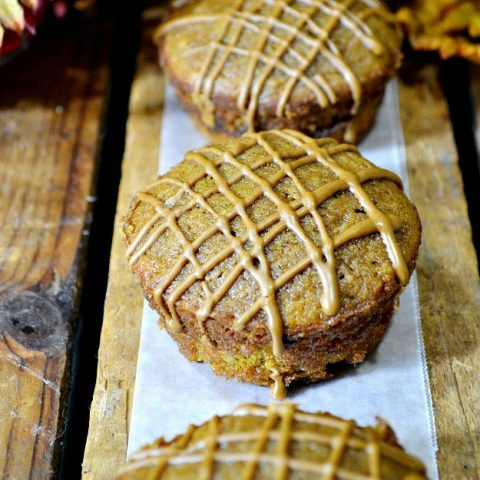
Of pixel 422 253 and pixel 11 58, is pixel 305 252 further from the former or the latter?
pixel 11 58

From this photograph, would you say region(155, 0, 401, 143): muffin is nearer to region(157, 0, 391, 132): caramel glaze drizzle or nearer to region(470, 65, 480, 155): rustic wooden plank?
region(157, 0, 391, 132): caramel glaze drizzle

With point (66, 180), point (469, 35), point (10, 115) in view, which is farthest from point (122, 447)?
point (469, 35)

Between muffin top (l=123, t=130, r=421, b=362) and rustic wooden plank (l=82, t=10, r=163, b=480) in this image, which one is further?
rustic wooden plank (l=82, t=10, r=163, b=480)

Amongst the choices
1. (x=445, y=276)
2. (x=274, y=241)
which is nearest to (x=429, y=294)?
(x=445, y=276)

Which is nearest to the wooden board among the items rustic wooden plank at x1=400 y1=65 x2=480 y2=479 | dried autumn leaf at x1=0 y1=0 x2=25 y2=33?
rustic wooden plank at x1=400 y1=65 x2=480 y2=479

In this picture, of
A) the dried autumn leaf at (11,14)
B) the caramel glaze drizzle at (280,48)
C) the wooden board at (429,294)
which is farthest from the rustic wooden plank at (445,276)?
the dried autumn leaf at (11,14)

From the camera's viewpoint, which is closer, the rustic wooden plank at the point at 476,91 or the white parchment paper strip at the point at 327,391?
the white parchment paper strip at the point at 327,391

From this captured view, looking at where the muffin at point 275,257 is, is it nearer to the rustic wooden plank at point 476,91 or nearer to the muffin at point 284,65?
the muffin at point 284,65

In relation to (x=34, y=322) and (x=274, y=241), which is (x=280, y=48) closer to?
(x=274, y=241)
